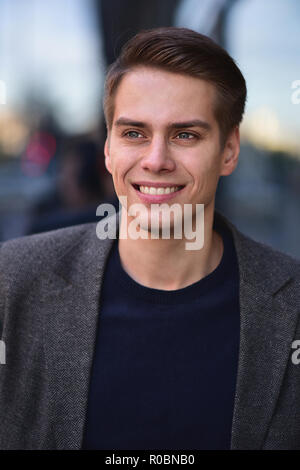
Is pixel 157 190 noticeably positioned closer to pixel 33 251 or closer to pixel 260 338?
pixel 33 251

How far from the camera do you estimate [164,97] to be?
212cm

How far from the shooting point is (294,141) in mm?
5828

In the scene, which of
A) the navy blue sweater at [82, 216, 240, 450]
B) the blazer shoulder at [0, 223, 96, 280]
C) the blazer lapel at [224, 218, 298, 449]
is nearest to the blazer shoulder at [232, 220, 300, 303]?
the blazer lapel at [224, 218, 298, 449]

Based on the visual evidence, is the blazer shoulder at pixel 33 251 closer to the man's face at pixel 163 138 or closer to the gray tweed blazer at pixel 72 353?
A: the gray tweed blazer at pixel 72 353

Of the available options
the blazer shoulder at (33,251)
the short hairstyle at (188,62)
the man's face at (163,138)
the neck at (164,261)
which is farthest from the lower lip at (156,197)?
the blazer shoulder at (33,251)

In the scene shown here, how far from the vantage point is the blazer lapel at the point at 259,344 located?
216cm

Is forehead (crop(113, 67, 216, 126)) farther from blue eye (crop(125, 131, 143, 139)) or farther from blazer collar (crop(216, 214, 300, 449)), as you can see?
blazer collar (crop(216, 214, 300, 449))

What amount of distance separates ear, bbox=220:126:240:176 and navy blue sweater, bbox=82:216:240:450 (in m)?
0.45

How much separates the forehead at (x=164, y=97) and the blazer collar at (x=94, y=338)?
0.57 meters

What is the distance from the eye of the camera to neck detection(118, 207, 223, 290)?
2.33 m

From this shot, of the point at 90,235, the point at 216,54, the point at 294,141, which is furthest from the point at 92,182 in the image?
the point at 216,54

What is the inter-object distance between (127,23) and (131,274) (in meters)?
5.48

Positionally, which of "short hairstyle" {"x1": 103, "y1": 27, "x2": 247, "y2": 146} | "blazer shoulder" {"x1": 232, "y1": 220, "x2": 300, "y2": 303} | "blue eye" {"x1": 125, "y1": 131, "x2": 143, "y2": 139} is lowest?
"blazer shoulder" {"x1": 232, "y1": 220, "x2": 300, "y2": 303}

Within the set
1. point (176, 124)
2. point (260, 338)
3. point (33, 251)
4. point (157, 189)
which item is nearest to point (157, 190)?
point (157, 189)
